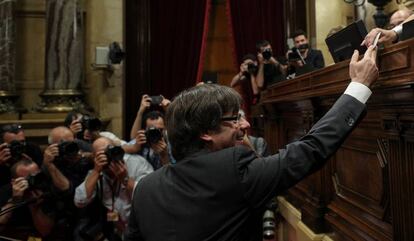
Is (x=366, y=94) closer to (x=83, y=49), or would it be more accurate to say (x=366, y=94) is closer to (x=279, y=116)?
(x=279, y=116)

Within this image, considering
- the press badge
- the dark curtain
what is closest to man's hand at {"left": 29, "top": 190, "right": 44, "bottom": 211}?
the press badge

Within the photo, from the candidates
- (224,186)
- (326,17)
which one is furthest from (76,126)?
(326,17)

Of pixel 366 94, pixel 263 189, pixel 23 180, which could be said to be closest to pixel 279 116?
pixel 23 180

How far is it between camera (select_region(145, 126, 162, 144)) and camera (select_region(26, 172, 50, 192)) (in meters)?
0.68

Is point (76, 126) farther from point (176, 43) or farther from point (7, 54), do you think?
point (176, 43)

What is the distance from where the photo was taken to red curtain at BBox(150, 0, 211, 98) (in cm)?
548

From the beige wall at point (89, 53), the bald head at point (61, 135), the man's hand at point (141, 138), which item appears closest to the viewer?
the man's hand at point (141, 138)

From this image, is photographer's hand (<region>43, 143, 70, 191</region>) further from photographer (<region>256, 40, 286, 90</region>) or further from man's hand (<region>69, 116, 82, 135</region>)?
photographer (<region>256, 40, 286, 90</region>)

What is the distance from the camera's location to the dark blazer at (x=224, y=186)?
41.7 inches

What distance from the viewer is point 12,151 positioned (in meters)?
2.85

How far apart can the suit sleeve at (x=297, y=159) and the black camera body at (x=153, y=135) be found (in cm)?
165

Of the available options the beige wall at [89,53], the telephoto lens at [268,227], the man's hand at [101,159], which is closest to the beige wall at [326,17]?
the beige wall at [89,53]

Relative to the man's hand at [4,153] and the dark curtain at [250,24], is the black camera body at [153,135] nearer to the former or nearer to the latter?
the man's hand at [4,153]

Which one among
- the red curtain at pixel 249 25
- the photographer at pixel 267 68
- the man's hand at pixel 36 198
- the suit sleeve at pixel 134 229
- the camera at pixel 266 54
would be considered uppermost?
the red curtain at pixel 249 25
